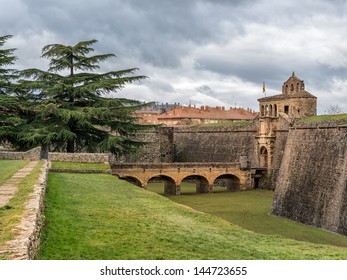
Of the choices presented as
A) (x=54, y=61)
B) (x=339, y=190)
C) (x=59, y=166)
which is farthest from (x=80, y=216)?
(x=54, y=61)

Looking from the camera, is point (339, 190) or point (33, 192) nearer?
point (33, 192)

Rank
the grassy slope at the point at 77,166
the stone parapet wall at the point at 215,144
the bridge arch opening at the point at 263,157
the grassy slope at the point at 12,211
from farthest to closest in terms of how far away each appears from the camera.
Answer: the stone parapet wall at the point at 215,144 → the bridge arch opening at the point at 263,157 → the grassy slope at the point at 77,166 → the grassy slope at the point at 12,211

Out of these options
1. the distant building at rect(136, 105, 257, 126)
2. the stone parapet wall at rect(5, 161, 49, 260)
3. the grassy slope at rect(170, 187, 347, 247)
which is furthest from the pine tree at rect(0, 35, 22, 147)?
the distant building at rect(136, 105, 257, 126)

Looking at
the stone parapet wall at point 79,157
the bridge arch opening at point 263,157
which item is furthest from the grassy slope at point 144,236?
the bridge arch opening at point 263,157

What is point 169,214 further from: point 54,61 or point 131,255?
point 54,61

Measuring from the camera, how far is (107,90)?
29.9m

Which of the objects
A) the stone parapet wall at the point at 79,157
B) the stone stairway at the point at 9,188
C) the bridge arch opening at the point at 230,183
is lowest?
the bridge arch opening at the point at 230,183

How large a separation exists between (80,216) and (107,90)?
20.1 meters

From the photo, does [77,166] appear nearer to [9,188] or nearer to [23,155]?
[23,155]

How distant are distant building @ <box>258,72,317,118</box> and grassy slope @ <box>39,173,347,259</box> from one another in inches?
1390

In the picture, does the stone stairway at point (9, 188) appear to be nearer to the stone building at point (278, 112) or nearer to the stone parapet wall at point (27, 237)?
the stone parapet wall at point (27, 237)

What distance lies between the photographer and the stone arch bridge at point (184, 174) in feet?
113

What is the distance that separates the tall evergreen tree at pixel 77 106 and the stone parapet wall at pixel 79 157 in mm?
1789

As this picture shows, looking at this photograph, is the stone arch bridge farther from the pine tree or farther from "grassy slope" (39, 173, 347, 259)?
"grassy slope" (39, 173, 347, 259)
